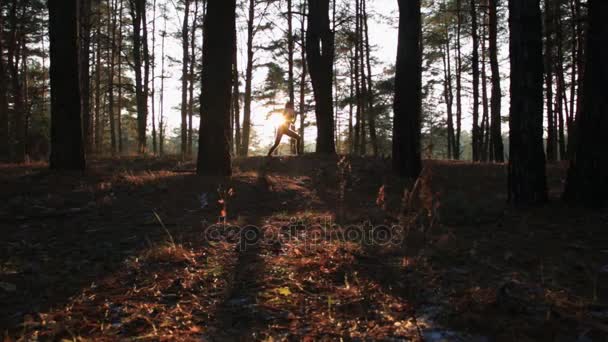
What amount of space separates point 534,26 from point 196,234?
5291 millimetres

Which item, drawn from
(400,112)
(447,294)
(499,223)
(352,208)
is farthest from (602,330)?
(400,112)

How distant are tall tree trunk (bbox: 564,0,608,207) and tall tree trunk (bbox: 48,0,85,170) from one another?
848 centimetres

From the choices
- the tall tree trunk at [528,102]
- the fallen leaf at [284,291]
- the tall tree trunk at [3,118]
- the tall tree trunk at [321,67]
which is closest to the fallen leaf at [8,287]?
the fallen leaf at [284,291]

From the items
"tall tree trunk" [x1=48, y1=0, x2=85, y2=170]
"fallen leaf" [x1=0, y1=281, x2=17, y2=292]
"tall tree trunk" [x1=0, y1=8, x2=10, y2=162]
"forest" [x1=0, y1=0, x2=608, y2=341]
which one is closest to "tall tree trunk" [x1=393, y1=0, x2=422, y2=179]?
"forest" [x1=0, y1=0, x2=608, y2=341]

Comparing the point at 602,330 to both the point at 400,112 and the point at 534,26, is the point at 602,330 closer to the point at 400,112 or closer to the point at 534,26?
the point at 534,26

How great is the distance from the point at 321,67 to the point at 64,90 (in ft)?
24.3

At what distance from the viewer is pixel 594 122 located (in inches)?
203

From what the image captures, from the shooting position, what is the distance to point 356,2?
918 inches

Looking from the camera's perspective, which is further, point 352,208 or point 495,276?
point 352,208

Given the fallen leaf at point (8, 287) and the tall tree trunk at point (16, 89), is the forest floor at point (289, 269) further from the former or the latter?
the tall tree trunk at point (16, 89)

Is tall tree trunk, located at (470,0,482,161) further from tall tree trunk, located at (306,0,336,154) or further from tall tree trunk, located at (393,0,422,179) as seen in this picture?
tall tree trunk, located at (393,0,422,179)

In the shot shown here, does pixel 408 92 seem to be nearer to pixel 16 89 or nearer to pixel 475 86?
pixel 475 86

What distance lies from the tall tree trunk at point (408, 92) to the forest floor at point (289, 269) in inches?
86.5

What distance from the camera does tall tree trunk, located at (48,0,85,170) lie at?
296 inches
